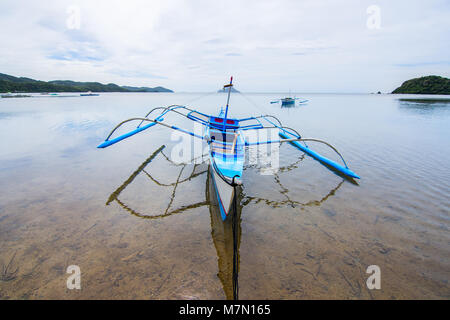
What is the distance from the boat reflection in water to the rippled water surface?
1.4 inches

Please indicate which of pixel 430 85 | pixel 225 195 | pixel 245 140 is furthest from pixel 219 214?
pixel 430 85

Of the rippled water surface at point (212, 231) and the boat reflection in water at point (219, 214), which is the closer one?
the rippled water surface at point (212, 231)

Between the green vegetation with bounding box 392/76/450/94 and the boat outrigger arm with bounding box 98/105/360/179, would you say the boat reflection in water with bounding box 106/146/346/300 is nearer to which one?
the boat outrigger arm with bounding box 98/105/360/179

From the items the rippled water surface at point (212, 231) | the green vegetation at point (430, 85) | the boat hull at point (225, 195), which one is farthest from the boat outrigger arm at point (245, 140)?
the green vegetation at point (430, 85)

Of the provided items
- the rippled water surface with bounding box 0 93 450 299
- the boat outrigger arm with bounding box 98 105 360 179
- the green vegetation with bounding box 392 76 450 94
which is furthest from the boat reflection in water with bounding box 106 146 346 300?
the green vegetation with bounding box 392 76 450 94

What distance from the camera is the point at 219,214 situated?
524cm

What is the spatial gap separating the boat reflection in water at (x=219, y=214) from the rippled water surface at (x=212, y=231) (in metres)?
0.03

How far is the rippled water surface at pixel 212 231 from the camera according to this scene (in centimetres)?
323

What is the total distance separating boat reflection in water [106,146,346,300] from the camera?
11.2ft

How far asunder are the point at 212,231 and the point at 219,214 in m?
0.74

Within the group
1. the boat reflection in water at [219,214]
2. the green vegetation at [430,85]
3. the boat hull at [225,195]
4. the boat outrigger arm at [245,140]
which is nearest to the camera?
the boat reflection in water at [219,214]

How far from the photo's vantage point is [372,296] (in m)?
3.10

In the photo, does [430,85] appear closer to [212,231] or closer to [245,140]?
[245,140]

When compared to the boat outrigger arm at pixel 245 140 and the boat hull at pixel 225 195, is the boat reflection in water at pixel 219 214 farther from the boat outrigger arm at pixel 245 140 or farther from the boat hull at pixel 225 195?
the boat outrigger arm at pixel 245 140
